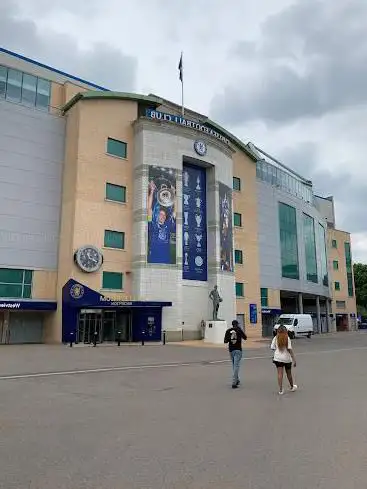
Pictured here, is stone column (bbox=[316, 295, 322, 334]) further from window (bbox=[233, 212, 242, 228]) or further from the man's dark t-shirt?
the man's dark t-shirt

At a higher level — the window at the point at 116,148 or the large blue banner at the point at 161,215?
the window at the point at 116,148

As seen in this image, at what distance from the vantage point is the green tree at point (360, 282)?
82500 millimetres

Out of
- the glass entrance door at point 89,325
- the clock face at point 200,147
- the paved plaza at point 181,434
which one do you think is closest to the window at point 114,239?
the glass entrance door at point 89,325

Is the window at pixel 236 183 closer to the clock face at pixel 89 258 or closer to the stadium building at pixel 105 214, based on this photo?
the stadium building at pixel 105 214

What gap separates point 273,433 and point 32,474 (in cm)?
353

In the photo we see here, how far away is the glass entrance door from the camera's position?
3400 cm

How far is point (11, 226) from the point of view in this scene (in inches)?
1378

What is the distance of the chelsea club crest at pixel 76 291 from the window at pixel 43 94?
1669 cm

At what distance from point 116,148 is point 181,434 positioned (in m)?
34.7

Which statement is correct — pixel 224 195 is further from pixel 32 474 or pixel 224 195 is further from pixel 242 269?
pixel 32 474

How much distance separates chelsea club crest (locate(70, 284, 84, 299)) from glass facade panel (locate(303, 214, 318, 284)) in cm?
3633

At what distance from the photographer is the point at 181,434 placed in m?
6.64

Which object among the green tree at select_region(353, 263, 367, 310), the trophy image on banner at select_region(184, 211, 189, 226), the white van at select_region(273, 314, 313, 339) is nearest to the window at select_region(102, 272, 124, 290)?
the trophy image on banner at select_region(184, 211, 189, 226)

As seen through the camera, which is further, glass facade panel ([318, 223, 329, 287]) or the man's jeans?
glass facade panel ([318, 223, 329, 287])
